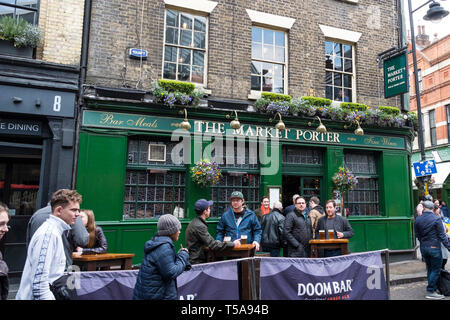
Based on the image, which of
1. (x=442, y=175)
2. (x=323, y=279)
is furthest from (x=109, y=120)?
(x=442, y=175)

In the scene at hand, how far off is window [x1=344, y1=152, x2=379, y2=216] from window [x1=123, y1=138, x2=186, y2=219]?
524cm

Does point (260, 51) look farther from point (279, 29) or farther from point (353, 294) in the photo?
point (353, 294)

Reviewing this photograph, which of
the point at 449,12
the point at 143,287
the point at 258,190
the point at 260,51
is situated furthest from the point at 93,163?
the point at 449,12

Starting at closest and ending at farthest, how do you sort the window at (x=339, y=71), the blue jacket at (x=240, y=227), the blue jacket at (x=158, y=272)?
the blue jacket at (x=158, y=272), the blue jacket at (x=240, y=227), the window at (x=339, y=71)

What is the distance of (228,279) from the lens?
390 cm

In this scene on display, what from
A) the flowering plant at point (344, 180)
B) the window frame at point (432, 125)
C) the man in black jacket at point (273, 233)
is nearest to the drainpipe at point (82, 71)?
the man in black jacket at point (273, 233)

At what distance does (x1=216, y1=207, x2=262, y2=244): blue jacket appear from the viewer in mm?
5594

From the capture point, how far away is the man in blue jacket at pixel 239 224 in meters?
5.60

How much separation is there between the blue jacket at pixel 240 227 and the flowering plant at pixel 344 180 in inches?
171

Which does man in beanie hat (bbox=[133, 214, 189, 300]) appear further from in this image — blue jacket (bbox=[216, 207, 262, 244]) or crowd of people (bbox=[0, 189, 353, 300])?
blue jacket (bbox=[216, 207, 262, 244])

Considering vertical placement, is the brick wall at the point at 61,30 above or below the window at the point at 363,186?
above

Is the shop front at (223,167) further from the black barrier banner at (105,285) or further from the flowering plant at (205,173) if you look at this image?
the black barrier banner at (105,285)

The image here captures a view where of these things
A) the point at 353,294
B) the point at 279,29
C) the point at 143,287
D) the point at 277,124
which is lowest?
the point at 353,294
